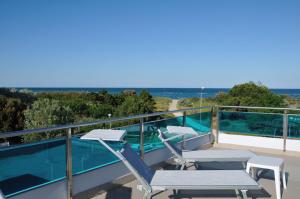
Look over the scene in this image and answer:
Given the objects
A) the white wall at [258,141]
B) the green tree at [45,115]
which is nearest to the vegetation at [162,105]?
the green tree at [45,115]

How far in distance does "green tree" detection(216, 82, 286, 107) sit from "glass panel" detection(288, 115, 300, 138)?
822 centimetres

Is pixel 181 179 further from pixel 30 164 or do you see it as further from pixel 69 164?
pixel 30 164

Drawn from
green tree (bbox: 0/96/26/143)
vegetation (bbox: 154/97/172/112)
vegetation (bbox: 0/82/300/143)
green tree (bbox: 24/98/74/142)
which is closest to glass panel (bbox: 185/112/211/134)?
→ vegetation (bbox: 0/82/300/143)

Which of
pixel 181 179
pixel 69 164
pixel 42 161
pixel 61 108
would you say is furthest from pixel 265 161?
pixel 61 108

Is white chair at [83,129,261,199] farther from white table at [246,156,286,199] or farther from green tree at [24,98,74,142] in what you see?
green tree at [24,98,74,142]

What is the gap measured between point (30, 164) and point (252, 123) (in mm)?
5479

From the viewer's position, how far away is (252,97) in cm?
1695

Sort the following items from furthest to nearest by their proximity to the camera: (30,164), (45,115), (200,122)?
1. (45,115)
2. (200,122)
3. (30,164)

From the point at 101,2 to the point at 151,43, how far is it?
1309 centimetres

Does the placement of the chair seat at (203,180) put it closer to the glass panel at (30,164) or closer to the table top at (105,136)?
the table top at (105,136)

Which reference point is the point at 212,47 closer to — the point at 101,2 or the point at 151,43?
the point at 151,43

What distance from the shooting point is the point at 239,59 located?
33188 mm

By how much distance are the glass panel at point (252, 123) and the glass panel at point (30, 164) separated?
483 centimetres

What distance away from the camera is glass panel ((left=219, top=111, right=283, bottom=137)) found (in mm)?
7184
